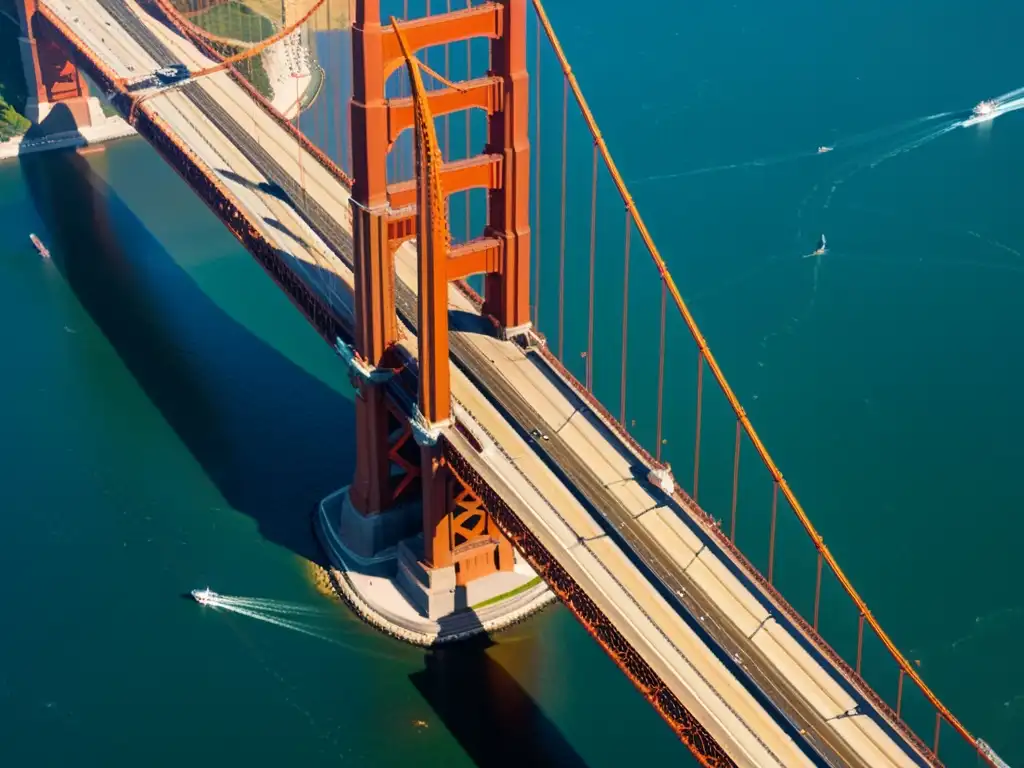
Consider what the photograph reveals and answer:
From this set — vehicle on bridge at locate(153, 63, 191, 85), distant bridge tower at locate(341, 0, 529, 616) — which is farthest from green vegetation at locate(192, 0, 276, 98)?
distant bridge tower at locate(341, 0, 529, 616)

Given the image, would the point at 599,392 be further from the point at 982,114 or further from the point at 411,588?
the point at 982,114

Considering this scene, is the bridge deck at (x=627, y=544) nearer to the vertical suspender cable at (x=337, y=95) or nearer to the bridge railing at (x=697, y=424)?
the bridge railing at (x=697, y=424)

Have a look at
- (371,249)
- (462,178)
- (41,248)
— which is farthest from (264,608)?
(41,248)

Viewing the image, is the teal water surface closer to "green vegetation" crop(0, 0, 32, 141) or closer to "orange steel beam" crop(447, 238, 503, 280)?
"green vegetation" crop(0, 0, 32, 141)

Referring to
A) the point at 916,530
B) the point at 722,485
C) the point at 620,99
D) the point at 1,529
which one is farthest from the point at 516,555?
the point at 620,99

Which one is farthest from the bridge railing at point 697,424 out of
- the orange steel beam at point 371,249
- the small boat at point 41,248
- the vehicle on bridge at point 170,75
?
the small boat at point 41,248
